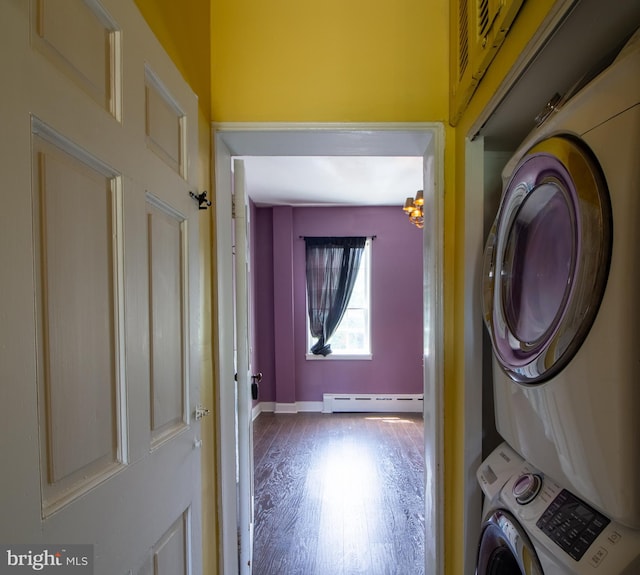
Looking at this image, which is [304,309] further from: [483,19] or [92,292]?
[92,292]

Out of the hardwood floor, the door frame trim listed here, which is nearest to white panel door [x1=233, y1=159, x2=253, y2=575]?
the door frame trim

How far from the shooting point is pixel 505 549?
886 millimetres

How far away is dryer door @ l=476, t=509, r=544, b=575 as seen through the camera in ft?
2.51

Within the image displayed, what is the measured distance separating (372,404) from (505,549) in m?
3.82

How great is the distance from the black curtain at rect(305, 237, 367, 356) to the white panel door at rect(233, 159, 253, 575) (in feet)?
9.90

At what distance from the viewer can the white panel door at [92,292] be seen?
50 cm

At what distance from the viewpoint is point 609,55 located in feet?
2.57

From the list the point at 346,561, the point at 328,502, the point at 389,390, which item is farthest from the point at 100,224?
the point at 389,390

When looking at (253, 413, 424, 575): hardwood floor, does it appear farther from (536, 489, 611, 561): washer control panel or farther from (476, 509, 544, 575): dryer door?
(536, 489, 611, 561): washer control panel

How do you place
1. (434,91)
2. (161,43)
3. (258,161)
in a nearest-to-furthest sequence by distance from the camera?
(161,43) → (434,91) → (258,161)

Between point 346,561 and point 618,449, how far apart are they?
185cm

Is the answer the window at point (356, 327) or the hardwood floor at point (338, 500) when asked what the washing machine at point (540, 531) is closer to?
the hardwood floor at point (338, 500)

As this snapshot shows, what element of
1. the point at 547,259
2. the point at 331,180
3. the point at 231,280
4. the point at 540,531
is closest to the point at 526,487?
the point at 540,531

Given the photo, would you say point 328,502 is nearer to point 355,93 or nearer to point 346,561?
point 346,561
